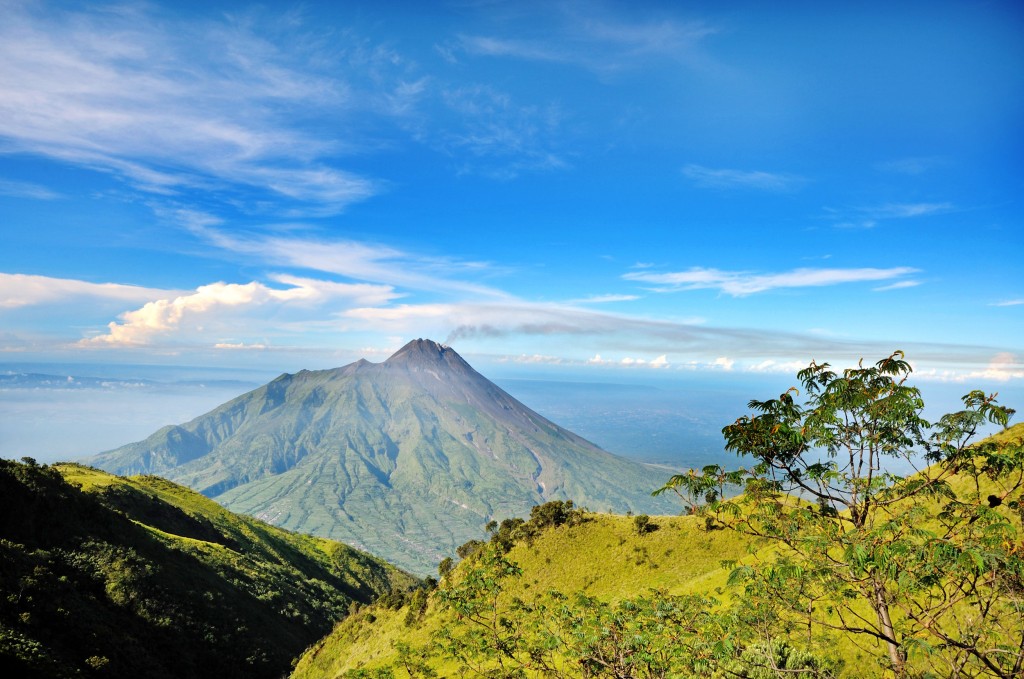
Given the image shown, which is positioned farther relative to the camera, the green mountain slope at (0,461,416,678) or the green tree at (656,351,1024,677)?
the green mountain slope at (0,461,416,678)

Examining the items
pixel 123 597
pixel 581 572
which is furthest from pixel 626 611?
pixel 123 597

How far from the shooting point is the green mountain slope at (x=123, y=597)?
1682 inches

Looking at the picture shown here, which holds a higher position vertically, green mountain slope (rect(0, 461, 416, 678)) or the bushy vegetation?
the bushy vegetation

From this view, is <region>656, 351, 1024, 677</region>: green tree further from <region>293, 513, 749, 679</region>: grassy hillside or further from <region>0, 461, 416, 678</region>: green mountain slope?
<region>0, 461, 416, 678</region>: green mountain slope

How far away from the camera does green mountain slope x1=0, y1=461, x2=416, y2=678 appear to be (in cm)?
4272

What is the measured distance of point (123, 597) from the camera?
190 feet

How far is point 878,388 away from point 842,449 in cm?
166

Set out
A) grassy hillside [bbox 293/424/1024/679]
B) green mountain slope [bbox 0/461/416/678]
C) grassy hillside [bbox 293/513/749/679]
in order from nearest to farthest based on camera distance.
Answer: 1. grassy hillside [bbox 293/424/1024/679]
2. green mountain slope [bbox 0/461/416/678]
3. grassy hillside [bbox 293/513/749/679]

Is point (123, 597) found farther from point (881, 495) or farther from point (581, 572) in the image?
point (881, 495)

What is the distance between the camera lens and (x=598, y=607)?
16.4 m

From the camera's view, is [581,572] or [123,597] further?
[123,597]

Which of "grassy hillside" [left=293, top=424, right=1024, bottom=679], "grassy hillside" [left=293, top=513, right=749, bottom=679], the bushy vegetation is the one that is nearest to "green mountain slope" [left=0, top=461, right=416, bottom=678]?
"grassy hillside" [left=293, top=513, right=749, bottom=679]

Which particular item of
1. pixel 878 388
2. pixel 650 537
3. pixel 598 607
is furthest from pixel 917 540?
pixel 650 537

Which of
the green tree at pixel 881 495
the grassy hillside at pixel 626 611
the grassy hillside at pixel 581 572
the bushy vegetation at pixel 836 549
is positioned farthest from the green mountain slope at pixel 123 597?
the green tree at pixel 881 495
